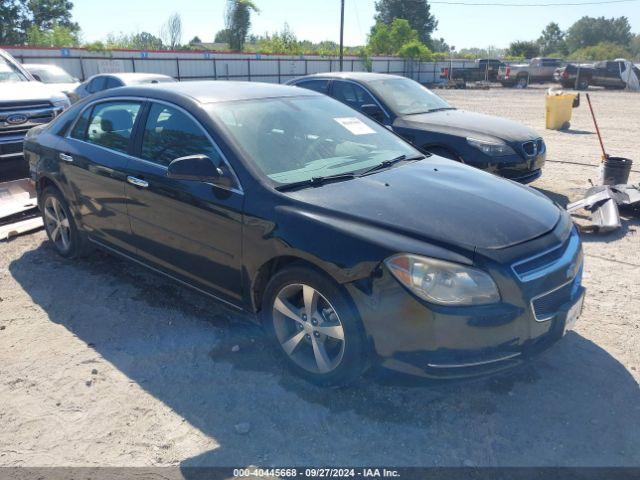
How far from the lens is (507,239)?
290cm

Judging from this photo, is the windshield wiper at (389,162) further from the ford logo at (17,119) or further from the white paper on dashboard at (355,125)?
the ford logo at (17,119)

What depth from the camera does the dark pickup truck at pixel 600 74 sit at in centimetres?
3188

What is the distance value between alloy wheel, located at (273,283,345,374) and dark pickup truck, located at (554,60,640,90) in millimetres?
34133

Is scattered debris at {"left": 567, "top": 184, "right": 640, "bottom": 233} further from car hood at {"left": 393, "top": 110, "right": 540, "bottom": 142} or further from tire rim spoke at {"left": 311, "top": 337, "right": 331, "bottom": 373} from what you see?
tire rim spoke at {"left": 311, "top": 337, "right": 331, "bottom": 373}

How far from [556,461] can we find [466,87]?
130ft

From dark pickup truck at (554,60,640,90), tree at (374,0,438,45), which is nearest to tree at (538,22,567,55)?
tree at (374,0,438,45)

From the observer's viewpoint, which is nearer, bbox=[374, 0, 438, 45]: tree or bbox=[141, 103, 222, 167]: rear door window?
bbox=[141, 103, 222, 167]: rear door window

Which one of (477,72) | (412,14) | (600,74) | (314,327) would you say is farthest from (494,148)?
(412,14)

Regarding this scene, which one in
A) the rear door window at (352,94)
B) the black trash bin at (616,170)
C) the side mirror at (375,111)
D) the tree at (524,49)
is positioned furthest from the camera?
the tree at (524,49)

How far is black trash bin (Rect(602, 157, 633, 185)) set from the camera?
7281mm

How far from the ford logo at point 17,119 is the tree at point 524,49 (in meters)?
73.1

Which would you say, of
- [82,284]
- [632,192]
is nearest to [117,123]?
[82,284]

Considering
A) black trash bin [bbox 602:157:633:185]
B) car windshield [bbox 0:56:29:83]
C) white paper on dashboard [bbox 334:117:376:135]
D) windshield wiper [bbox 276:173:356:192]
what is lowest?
black trash bin [bbox 602:157:633:185]

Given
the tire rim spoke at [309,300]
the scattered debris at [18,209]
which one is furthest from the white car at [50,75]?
the tire rim spoke at [309,300]
